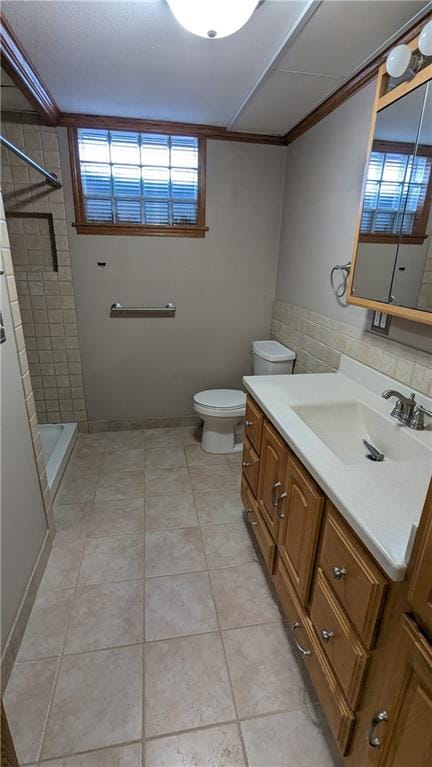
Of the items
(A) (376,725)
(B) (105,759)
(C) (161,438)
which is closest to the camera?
(A) (376,725)

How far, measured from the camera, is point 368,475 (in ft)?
3.25

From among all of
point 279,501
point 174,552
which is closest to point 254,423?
point 279,501

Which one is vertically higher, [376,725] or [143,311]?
[143,311]

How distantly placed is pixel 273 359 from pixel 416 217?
4.05 ft

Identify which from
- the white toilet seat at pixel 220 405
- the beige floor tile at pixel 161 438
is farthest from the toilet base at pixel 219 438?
the beige floor tile at pixel 161 438

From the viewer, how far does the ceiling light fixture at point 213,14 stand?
3.91 ft

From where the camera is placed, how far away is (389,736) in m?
0.76

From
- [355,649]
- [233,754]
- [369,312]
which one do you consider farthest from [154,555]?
[369,312]

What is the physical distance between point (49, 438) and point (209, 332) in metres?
1.46

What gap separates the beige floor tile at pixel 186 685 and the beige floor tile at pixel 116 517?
69 cm

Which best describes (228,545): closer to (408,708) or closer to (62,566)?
(62,566)

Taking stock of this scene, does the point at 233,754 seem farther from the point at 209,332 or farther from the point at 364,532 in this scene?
the point at 209,332

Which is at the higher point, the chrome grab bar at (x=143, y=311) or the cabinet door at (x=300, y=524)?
the chrome grab bar at (x=143, y=311)

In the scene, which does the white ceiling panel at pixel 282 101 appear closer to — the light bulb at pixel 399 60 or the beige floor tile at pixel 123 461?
the light bulb at pixel 399 60
